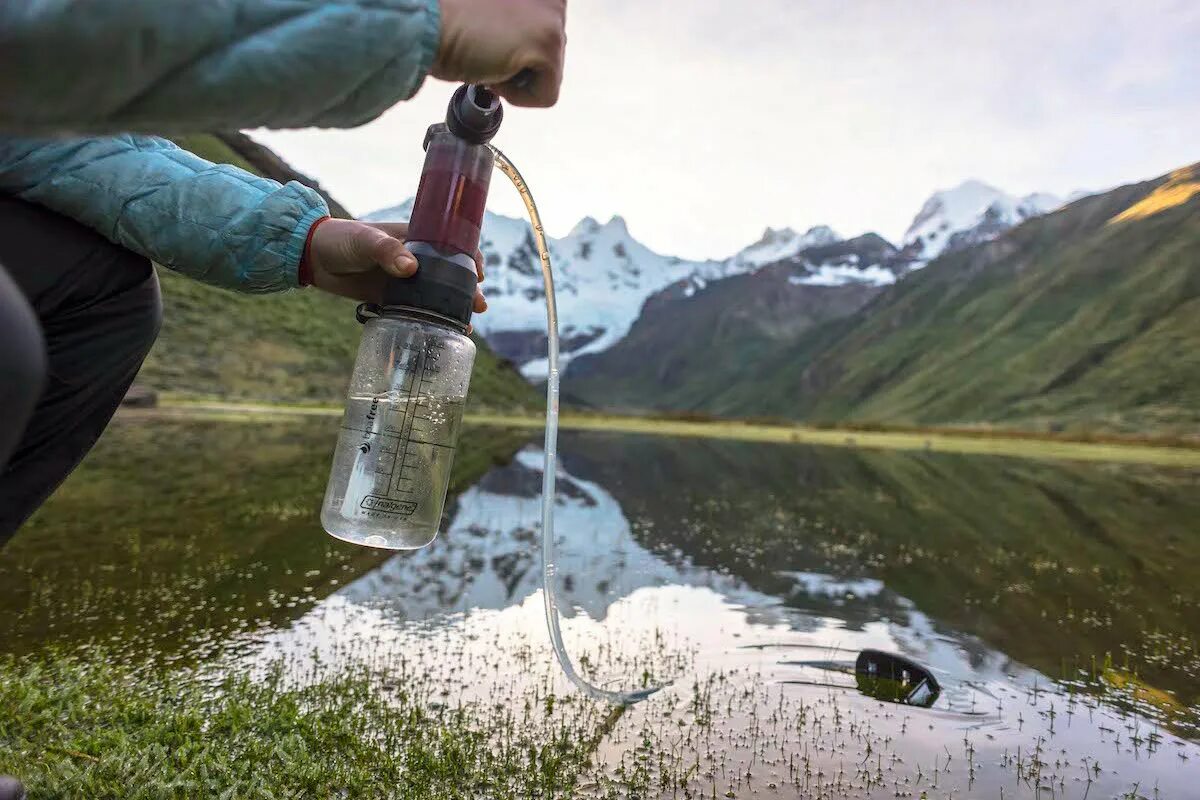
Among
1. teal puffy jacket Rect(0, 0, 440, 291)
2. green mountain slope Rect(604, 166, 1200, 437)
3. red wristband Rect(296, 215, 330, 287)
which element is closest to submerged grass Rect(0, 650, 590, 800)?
red wristband Rect(296, 215, 330, 287)

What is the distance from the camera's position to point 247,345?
9062cm

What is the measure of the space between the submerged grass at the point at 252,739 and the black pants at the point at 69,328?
1.56m

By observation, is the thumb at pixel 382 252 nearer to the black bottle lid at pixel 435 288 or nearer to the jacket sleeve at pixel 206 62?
the black bottle lid at pixel 435 288

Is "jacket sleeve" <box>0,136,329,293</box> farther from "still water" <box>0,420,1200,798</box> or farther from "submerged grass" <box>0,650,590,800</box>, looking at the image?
"still water" <box>0,420,1200,798</box>

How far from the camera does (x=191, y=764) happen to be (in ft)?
13.4

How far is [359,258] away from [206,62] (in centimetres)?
164

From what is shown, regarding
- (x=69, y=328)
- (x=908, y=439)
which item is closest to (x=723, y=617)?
(x=69, y=328)

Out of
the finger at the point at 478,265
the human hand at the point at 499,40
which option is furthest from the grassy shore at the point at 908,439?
the human hand at the point at 499,40

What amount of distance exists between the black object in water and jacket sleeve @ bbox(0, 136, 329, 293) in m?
5.86

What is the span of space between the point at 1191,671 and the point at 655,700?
5780 mm

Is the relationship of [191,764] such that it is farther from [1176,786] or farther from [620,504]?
[620,504]

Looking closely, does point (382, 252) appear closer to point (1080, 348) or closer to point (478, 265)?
point (478, 265)

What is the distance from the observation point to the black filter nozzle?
2930 millimetres

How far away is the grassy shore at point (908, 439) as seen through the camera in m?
55.4
